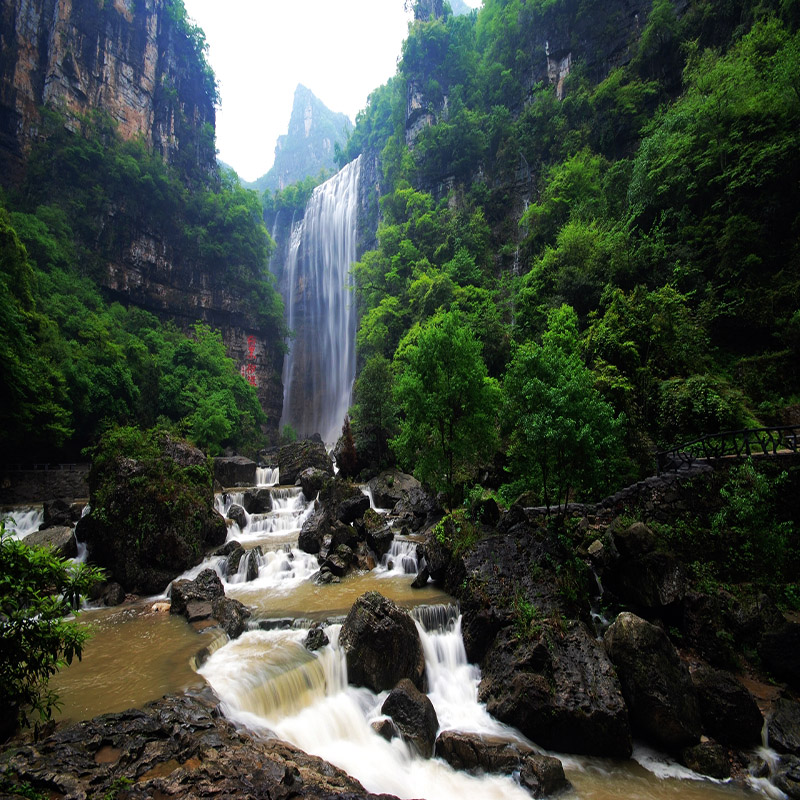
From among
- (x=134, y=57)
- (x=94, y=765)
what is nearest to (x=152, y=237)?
(x=134, y=57)

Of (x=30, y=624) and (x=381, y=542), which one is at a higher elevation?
(x=30, y=624)

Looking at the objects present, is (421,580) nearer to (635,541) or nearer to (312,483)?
(635,541)

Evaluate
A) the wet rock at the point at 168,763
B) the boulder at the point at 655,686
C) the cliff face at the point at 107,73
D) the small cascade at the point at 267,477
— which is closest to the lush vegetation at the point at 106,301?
the cliff face at the point at 107,73

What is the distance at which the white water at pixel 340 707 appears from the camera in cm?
659

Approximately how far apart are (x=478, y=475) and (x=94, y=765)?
16222 mm

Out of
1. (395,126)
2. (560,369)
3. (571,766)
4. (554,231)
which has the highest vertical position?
(395,126)

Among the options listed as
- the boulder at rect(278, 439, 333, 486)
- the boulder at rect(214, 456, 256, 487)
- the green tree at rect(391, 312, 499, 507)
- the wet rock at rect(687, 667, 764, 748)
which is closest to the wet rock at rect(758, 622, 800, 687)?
the wet rock at rect(687, 667, 764, 748)

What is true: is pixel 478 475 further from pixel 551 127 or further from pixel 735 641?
pixel 551 127

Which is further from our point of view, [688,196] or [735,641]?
[688,196]

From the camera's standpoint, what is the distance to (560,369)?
1252 centimetres

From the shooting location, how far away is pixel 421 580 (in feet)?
42.2

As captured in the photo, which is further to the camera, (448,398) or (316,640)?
(448,398)

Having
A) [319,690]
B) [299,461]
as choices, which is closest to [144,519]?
[319,690]

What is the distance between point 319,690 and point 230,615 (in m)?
3.54
